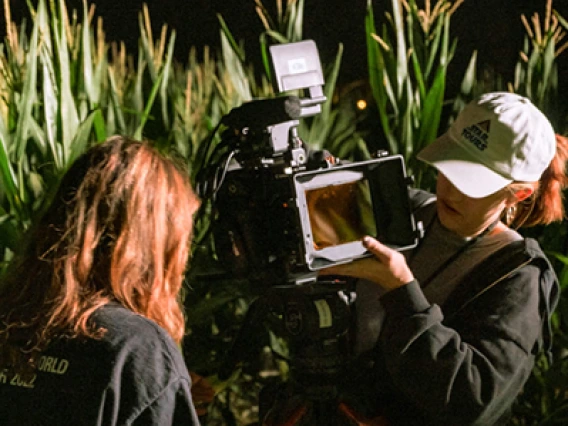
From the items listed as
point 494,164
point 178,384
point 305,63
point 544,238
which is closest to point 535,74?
point 544,238

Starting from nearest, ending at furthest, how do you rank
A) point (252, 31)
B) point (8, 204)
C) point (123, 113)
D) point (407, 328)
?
point (407, 328)
point (8, 204)
point (123, 113)
point (252, 31)

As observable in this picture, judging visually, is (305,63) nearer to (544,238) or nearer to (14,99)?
(14,99)

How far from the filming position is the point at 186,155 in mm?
1755

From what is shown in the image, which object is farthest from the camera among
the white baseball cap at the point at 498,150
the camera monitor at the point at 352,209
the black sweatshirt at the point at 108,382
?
the white baseball cap at the point at 498,150

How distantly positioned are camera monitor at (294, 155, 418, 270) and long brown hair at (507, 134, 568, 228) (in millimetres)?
263

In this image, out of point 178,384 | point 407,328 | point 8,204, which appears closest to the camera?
point 178,384

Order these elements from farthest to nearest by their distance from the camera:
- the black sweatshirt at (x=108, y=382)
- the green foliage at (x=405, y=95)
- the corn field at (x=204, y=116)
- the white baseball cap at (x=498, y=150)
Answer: the green foliage at (x=405, y=95) < the corn field at (x=204, y=116) < the white baseball cap at (x=498, y=150) < the black sweatshirt at (x=108, y=382)

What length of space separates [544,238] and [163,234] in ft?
3.95

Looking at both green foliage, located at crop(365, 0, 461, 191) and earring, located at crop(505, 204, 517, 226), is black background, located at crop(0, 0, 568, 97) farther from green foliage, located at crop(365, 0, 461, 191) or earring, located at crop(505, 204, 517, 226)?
earring, located at crop(505, 204, 517, 226)

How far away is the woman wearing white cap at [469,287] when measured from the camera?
1.13m

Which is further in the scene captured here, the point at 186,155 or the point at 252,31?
the point at 252,31

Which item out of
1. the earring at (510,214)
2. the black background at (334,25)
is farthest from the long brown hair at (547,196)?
the black background at (334,25)

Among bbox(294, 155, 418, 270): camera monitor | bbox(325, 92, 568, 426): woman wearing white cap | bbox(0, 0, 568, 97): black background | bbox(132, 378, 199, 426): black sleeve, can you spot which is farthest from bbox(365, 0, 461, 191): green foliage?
bbox(132, 378, 199, 426): black sleeve

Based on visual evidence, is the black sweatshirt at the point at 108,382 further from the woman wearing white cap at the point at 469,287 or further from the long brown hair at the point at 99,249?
the woman wearing white cap at the point at 469,287
